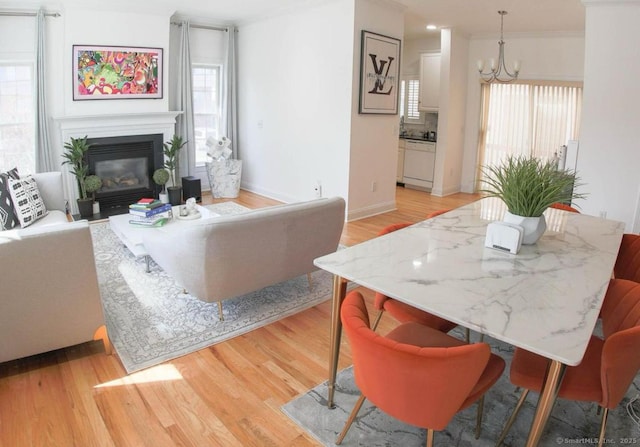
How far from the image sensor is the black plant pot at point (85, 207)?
5.96 metres

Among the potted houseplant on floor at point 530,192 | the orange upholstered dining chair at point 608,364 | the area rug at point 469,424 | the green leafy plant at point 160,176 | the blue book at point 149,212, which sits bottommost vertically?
the area rug at point 469,424

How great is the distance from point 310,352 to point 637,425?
5.86 ft

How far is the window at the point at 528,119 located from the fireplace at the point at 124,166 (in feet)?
17.8

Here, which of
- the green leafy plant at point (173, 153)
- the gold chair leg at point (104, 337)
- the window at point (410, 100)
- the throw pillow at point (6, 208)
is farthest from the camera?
the window at point (410, 100)

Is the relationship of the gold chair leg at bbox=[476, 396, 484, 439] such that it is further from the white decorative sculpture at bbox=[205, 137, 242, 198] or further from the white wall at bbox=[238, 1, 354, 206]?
the white decorative sculpture at bbox=[205, 137, 242, 198]

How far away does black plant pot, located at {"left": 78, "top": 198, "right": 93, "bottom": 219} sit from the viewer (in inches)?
235

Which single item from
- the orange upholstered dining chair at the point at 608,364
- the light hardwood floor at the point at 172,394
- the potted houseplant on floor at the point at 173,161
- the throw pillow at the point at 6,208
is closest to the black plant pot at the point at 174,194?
the potted houseplant on floor at the point at 173,161

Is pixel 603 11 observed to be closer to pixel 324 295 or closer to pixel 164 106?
pixel 324 295

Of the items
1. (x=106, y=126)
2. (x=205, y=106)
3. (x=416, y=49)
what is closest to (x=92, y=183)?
(x=106, y=126)

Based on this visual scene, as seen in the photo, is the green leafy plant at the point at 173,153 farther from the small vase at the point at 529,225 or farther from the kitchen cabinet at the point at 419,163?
the small vase at the point at 529,225

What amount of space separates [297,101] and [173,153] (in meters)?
1.93

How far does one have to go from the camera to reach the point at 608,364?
67.5 inches

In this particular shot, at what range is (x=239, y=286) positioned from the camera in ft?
10.8

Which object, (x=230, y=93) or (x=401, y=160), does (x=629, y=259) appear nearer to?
(x=401, y=160)
